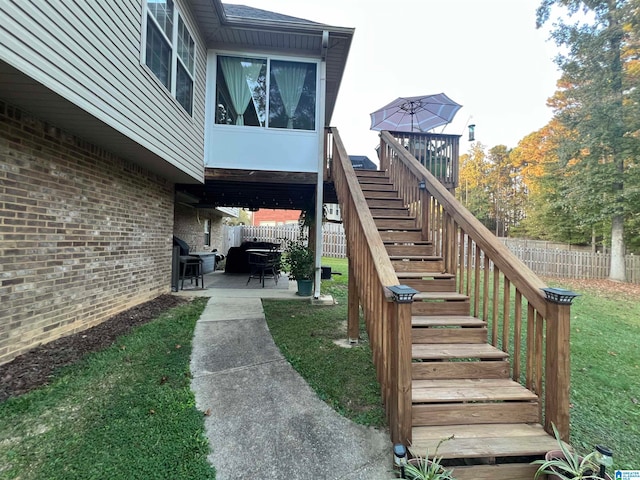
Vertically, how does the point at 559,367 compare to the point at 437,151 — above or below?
below

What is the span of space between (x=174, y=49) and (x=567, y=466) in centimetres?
636

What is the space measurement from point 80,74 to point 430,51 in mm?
22487

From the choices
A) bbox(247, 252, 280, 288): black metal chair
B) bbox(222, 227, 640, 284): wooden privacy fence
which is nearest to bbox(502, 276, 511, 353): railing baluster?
bbox(247, 252, 280, 288): black metal chair

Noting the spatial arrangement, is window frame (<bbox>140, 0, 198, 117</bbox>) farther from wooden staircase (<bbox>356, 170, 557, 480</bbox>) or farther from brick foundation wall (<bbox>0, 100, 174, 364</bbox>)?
wooden staircase (<bbox>356, 170, 557, 480</bbox>)

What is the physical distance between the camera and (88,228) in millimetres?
4043

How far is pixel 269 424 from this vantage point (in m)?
2.40

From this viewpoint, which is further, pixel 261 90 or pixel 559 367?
pixel 261 90

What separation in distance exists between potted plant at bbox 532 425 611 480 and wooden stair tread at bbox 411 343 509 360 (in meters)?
0.75

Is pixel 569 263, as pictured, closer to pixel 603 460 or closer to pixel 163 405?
pixel 603 460

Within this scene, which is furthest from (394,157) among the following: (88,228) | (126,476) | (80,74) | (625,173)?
(625,173)

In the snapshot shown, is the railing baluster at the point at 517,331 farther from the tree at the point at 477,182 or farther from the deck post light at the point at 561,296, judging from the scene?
the tree at the point at 477,182

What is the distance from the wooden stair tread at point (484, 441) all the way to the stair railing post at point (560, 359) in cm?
14

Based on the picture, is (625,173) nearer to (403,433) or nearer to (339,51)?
(339,51)

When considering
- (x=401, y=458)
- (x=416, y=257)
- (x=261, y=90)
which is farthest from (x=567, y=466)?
(x=261, y=90)
